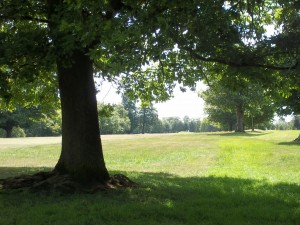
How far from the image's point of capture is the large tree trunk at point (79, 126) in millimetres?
11062

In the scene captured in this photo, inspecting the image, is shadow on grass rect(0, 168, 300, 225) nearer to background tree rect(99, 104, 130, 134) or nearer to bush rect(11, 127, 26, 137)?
bush rect(11, 127, 26, 137)

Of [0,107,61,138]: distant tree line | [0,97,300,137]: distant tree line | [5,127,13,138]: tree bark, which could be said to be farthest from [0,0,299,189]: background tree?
[5,127,13,138]: tree bark

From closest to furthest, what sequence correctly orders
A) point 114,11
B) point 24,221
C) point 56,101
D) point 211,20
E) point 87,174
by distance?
point 24,221, point 211,20, point 114,11, point 87,174, point 56,101

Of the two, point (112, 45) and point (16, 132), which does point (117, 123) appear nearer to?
point (16, 132)

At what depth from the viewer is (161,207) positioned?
8656 millimetres

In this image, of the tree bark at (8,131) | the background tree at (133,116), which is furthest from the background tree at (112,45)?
the background tree at (133,116)

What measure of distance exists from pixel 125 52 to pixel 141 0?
5.49 ft

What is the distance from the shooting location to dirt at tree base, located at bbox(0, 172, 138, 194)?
10336 millimetres

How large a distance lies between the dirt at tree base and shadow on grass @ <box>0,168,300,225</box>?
0.41 metres

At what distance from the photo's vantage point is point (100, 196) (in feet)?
32.4

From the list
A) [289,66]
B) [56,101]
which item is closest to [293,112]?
[56,101]

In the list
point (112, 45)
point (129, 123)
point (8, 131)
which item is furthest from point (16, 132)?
point (112, 45)

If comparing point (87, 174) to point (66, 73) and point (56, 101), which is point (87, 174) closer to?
point (66, 73)

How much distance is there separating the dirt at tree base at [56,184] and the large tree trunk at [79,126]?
26 centimetres
